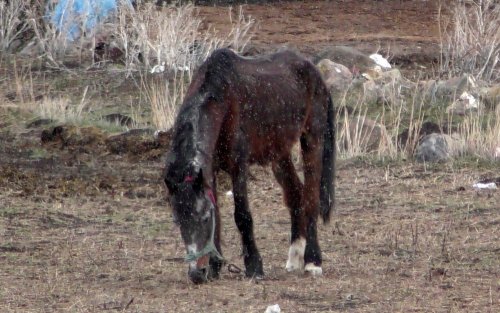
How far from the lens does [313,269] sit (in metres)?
8.52

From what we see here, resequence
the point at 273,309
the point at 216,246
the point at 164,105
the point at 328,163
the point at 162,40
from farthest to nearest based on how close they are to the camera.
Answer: the point at 162,40
the point at 164,105
the point at 328,163
the point at 216,246
the point at 273,309

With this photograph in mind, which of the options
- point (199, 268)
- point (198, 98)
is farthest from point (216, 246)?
point (198, 98)

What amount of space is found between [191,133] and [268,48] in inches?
500

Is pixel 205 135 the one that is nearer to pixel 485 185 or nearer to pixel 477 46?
pixel 485 185

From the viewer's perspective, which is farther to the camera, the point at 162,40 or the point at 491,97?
the point at 162,40

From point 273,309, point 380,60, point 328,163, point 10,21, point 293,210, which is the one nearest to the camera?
point 273,309

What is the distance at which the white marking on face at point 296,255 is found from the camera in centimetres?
873

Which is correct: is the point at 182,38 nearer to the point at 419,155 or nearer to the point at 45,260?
the point at 419,155

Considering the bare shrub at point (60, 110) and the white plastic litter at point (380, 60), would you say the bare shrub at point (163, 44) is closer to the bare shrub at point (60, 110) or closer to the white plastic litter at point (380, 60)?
the bare shrub at point (60, 110)

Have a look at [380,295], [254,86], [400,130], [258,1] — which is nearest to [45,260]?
[254,86]

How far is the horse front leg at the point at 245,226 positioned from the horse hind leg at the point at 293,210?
21.3 inches

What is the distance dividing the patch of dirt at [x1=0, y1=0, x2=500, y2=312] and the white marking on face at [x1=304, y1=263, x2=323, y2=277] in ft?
0.25

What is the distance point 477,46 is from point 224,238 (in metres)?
8.00

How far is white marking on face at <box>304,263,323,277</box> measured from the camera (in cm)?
847
